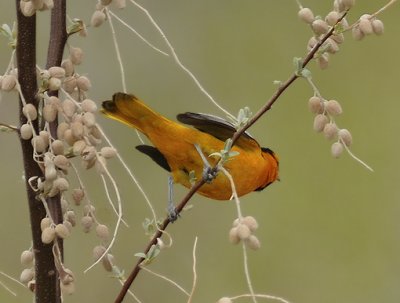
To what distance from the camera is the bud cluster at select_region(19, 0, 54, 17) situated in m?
1.35

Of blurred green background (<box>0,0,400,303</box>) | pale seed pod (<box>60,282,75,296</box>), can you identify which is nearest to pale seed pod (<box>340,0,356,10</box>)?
pale seed pod (<box>60,282,75,296</box>)

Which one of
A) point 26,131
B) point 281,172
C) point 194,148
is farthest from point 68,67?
point 281,172

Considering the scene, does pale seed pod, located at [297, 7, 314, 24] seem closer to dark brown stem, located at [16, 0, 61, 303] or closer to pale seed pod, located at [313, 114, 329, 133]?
pale seed pod, located at [313, 114, 329, 133]

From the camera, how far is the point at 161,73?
5.12 meters

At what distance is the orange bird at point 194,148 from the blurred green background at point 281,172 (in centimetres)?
165

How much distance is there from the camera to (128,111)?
2256mm

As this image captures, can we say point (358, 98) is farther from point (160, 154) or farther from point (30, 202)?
point (30, 202)

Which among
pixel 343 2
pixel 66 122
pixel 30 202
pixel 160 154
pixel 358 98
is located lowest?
pixel 358 98

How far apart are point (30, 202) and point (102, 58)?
3329 millimetres

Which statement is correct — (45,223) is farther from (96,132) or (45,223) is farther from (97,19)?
(97,19)

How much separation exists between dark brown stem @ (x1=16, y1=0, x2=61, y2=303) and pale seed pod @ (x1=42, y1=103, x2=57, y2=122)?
0.04 metres

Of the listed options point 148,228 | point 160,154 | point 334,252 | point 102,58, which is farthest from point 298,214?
point 148,228

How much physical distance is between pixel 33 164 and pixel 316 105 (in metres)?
0.37

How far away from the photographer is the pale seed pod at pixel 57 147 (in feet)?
4.58
